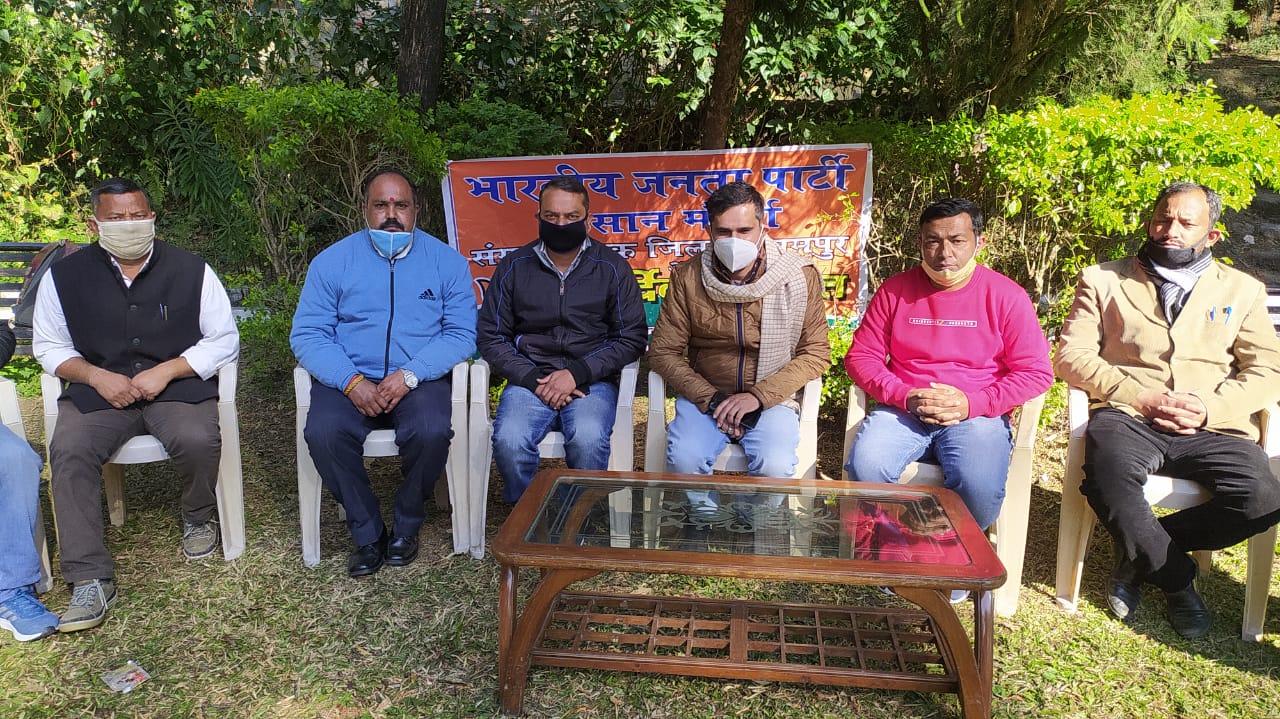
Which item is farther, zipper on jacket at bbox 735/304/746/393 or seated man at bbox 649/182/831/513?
zipper on jacket at bbox 735/304/746/393

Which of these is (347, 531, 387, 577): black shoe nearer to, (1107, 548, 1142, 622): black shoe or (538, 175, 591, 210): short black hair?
(538, 175, 591, 210): short black hair

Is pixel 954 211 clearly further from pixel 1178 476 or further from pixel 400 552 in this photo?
pixel 400 552

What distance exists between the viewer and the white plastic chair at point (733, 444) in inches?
139

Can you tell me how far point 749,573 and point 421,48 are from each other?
14.1 ft

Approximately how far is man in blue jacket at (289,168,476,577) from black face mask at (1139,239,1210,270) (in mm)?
2763

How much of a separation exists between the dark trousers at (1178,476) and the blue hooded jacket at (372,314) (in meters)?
2.53

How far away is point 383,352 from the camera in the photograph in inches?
147

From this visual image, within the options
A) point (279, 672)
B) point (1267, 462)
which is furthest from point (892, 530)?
point (279, 672)

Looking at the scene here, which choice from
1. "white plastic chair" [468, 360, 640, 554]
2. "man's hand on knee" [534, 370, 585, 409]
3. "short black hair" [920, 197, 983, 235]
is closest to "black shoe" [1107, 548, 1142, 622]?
"short black hair" [920, 197, 983, 235]

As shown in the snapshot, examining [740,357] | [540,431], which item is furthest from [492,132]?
[740,357]

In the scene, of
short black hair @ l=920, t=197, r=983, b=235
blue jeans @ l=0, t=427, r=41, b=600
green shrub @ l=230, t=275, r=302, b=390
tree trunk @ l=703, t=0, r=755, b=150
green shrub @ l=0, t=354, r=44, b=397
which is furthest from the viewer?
green shrub @ l=0, t=354, r=44, b=397

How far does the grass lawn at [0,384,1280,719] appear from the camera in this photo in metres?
2.75

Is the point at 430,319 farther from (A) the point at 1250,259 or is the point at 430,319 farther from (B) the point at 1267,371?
(A) the point at 1250,259

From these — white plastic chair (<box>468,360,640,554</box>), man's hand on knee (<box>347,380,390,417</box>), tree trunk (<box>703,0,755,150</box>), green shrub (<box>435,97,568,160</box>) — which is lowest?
white plastic chair (<box>468,360,640,554</box>)
